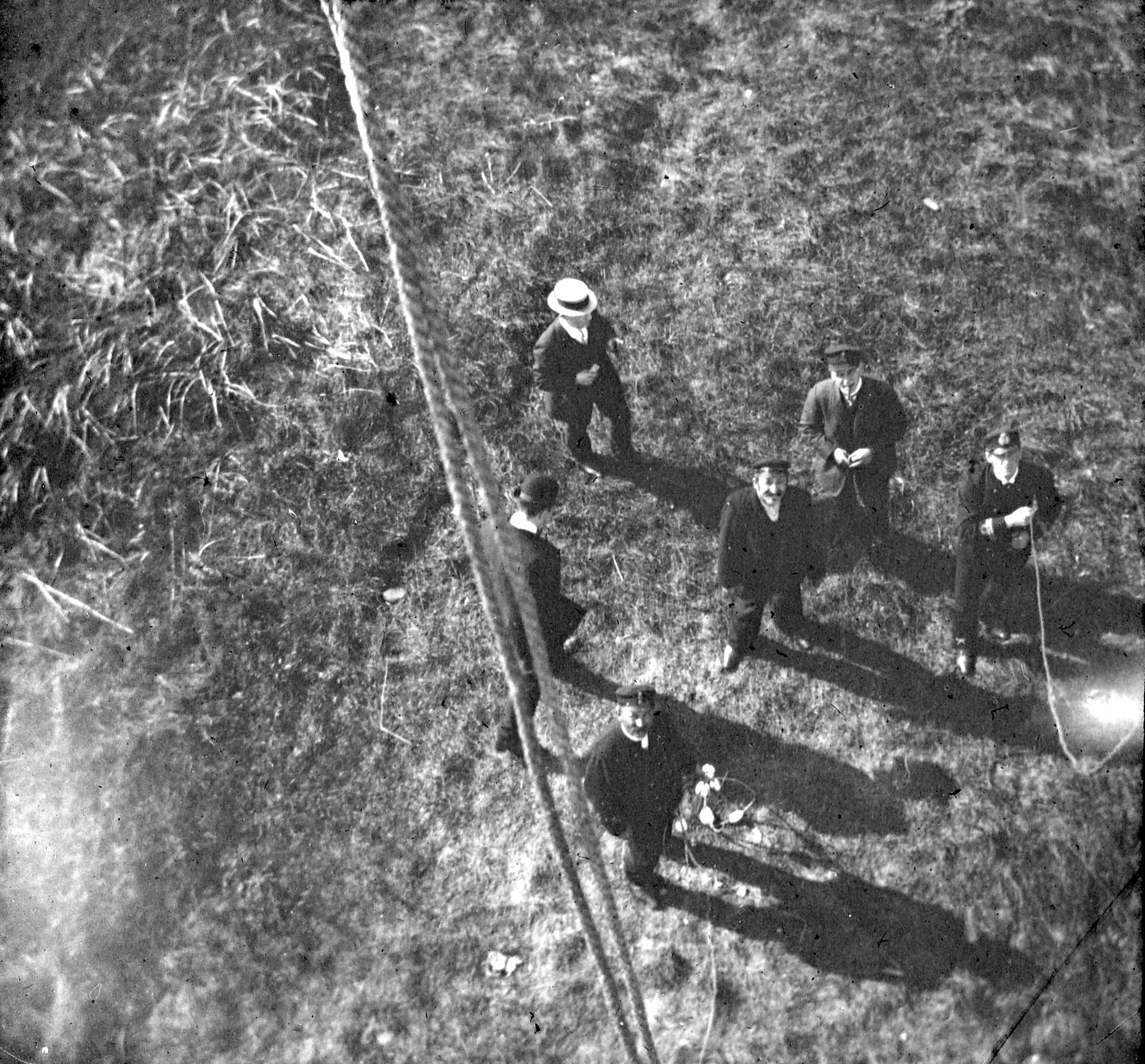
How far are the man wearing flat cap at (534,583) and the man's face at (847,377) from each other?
77.1 inches

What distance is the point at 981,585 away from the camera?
21.9 feet

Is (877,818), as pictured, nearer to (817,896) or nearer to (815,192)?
(817,896)

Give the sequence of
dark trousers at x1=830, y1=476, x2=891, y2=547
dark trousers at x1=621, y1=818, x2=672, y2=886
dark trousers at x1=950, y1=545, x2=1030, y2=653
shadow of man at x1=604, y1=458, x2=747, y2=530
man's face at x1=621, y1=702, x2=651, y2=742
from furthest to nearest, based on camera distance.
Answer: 1. shadow of man at x1=604, y1=458, x2=747, y2=530
2. dark trousers at x1=830, y1=476, x2=891, y2=547
3. dark trousers at x1=950, y1=545, x2=1030, y2=653
4. dark trousers at x1=621, y1=818, x2=672, y2=886
5. man's face at x1=621, y1=702, x2=651, y2=742

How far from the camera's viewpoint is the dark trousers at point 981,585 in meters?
6.58

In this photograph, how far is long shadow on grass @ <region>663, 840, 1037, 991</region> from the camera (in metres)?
6.18

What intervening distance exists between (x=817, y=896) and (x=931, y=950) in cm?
69

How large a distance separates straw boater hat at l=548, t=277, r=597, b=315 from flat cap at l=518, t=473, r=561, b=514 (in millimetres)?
1311

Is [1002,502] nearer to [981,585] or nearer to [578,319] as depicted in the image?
[981,585]

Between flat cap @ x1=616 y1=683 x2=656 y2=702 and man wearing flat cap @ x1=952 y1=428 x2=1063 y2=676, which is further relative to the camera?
man wearing flat cap @ x1=952 y1=428 x2=1063 y2=676

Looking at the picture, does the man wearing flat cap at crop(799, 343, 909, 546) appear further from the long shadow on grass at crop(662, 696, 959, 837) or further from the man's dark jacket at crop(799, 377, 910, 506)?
the long shadow on grass at crop(662, 696, 959, 837)

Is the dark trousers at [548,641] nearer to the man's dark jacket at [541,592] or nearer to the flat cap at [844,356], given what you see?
the man's dark jacket at [541,592]

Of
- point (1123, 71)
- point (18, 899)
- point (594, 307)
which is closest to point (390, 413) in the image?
point (594, 307)

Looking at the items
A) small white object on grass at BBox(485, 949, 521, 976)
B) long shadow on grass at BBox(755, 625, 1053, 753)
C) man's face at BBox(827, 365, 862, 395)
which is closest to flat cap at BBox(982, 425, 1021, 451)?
man's face at BBox(827, 365, 862, 395)

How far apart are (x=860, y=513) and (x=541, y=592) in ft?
8.08
